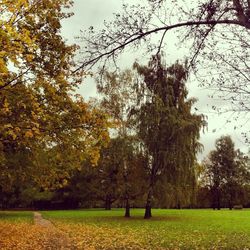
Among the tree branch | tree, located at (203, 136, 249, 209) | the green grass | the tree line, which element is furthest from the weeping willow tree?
tree, located at (203, 136, 249, 209)

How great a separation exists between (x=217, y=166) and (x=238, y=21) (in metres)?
77.3

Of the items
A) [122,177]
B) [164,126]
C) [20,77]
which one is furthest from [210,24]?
[122,177]

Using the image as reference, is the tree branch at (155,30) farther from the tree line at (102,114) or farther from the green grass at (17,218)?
the green grass at (17,218)

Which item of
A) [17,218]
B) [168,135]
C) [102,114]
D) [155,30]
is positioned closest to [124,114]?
[168,135]

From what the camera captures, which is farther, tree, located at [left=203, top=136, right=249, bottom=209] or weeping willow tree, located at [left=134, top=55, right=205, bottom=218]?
tree, located at [left=203, top=136, right=249, bottom=209]

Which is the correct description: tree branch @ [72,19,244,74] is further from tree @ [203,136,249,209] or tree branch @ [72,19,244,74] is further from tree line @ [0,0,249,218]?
tree @ [203,136,249,209]

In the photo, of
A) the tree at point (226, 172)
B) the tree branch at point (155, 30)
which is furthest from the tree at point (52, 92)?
the tree at point (226, 172)

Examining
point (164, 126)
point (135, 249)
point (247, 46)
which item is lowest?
point (135, 249)

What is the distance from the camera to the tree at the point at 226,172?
262 ft

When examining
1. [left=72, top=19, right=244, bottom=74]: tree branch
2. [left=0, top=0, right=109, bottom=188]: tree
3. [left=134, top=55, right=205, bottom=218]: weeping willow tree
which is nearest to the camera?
[left=72, top=19, right=244, bottom=74]: tree branch

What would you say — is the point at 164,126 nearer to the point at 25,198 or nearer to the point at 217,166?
the point at 25,198

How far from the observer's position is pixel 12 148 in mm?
18188

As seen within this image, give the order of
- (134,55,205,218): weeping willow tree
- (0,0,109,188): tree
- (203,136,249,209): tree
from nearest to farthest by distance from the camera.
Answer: (0,0,109,188): tree, (134,55,205,218): weeping willow tree, (203,136,249,209): tree

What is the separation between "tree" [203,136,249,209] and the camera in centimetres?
7989
